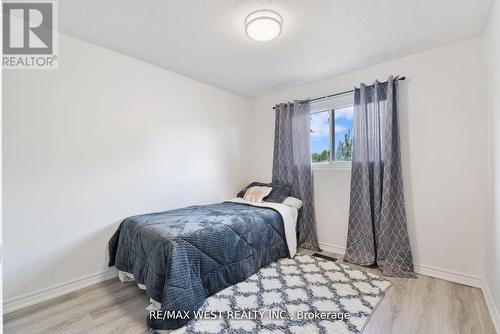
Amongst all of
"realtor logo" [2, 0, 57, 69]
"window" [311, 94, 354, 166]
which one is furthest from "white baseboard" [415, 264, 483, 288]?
"realtor logo" [2, 0, 57, 69]

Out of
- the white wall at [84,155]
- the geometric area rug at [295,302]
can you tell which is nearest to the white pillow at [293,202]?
the geometric area rug at [295,302]

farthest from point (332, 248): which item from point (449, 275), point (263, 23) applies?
point (263, 23)

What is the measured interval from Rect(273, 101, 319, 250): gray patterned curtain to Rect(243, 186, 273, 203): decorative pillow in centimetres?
25

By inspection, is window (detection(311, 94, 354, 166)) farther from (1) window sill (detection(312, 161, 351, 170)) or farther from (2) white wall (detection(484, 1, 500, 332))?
(2) white wall (detection(484, 1, 500, 332))

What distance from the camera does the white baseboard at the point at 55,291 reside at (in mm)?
1990

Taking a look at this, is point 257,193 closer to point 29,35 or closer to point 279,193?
point 279,193

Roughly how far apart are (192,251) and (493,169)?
2.41 metres

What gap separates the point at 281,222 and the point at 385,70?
2.07 metres

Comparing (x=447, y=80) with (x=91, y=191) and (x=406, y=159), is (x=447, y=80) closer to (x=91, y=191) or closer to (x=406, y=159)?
(x=406, y=159)

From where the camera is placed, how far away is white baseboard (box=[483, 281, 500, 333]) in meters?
1.75

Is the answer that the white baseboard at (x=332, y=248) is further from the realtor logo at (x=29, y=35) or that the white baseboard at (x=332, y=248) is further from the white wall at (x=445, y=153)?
the realtor logo at (x=29, y=35)

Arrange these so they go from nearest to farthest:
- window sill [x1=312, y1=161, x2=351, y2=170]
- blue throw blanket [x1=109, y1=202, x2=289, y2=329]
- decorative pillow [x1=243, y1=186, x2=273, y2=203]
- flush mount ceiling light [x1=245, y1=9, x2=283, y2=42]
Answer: blue throw blanket [x1=109, y1=202, x2=289, y2=329] → flush mount ceiling light [x1=245, y1=9, x2=283, y2=42] → window sill [x1=312, y1=161, x2=351, y2=170] → decorative pillow [x1=243, y1=186, x2=273, y2=203]

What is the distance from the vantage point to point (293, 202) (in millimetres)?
3328

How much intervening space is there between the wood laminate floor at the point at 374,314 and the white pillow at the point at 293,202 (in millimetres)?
1343
